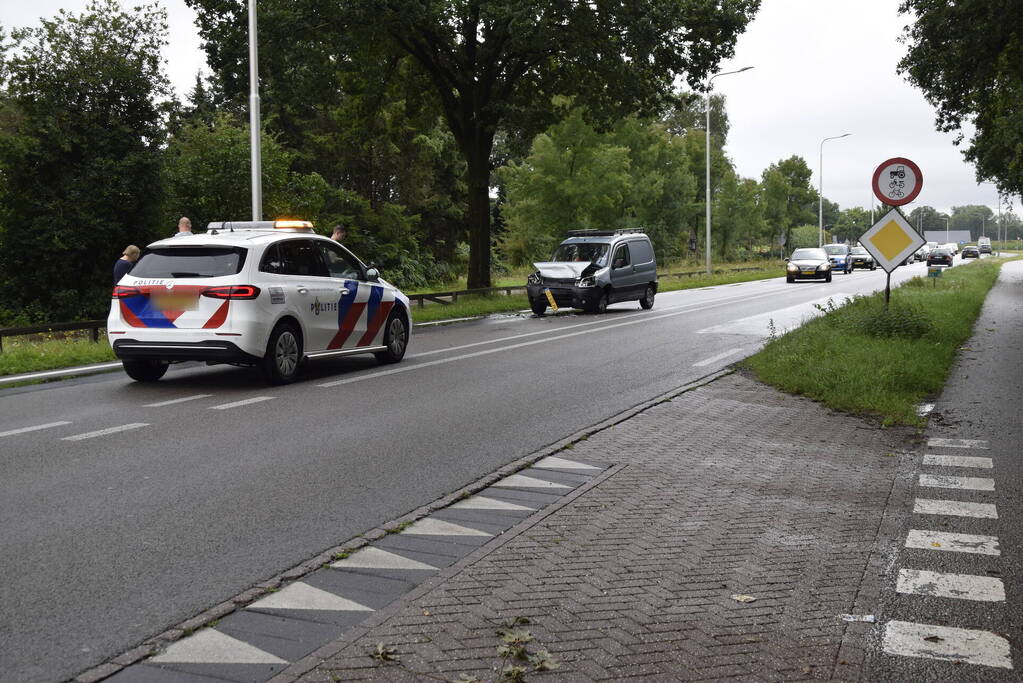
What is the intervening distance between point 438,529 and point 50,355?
10548 mm

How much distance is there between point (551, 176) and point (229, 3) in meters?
21.8

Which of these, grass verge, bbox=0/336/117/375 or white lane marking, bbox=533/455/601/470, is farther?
grass verge, bbox=0/336/117/375

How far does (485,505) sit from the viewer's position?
6094 mm

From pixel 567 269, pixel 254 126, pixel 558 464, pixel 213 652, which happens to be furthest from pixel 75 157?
pixel 213 652

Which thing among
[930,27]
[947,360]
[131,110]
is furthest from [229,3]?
[947,360]

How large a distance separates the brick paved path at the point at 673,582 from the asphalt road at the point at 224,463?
3.03 feet

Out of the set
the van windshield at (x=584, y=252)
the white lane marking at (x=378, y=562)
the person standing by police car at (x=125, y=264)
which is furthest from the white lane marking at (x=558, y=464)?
the van windshield at (x=584, y=252)

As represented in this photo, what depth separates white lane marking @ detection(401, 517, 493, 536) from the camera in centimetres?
545

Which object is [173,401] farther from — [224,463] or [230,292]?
[224,463]

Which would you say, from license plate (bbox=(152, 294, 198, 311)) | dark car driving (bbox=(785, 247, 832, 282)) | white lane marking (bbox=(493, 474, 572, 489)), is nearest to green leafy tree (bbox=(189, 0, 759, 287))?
license plate (bbox=(152, 294, 198, 311))

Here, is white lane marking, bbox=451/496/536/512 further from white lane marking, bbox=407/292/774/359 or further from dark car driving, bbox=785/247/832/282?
dark car driving, bbox=785/247/832/282

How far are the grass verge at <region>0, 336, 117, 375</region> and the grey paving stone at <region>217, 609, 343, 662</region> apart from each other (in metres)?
10.3

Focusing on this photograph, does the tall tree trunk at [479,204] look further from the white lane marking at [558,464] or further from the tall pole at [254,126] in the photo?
the white lane marking at [558,464]

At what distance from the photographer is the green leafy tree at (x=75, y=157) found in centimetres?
2622
